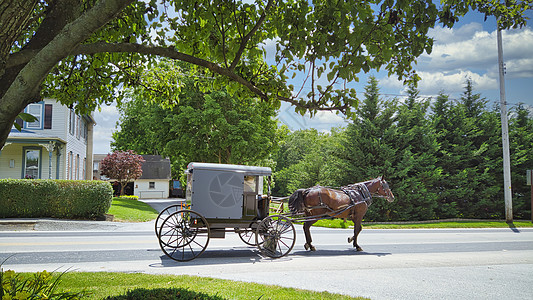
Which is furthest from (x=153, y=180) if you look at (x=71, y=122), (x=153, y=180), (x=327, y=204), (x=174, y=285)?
(x=174, y=285)

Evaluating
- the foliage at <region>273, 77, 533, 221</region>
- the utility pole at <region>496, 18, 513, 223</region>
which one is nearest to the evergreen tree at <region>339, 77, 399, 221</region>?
the foliage at <region>273, 77, 533, 221</region>

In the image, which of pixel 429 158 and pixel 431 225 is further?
pixel 429 158

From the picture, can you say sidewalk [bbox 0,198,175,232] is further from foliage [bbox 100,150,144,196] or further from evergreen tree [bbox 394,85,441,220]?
foliage [bbox 100,150,144,196]

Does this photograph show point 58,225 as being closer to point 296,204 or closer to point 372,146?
point 296,204

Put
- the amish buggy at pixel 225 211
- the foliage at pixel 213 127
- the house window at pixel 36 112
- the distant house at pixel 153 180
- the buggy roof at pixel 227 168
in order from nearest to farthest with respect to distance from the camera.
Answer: the amish buggy at pixel 225 211 < the buggy roof at pixel 227 168 < the house window at pixel 36 112 < the foliage at pixel 213 127 < the distant house at pixel 153 180

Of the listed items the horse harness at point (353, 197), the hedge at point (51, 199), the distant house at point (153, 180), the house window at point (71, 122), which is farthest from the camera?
the distant house at point (153, 180)

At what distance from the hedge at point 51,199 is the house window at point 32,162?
31.9 ft

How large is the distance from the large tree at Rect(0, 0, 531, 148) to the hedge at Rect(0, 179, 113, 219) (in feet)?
34.7

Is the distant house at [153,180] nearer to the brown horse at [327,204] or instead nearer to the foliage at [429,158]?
the foliage at [429,158]

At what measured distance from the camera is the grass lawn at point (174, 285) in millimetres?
6094

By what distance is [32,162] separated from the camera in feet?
87.7

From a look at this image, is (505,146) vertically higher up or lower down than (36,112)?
lower down

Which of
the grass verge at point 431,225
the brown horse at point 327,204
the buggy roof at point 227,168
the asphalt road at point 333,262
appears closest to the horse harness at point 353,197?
the brown horse at point 327,204

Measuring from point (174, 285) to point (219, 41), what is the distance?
157 inches
